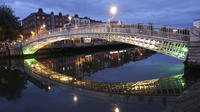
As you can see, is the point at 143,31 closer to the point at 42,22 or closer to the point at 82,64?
the point at 82,64

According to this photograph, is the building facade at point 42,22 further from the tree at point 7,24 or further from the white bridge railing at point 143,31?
the white bridge railing at point 143,31

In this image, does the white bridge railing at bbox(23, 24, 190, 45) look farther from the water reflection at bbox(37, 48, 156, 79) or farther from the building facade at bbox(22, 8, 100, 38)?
the building facade at bbox(22, 8, 100, 38)

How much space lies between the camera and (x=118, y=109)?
541cm

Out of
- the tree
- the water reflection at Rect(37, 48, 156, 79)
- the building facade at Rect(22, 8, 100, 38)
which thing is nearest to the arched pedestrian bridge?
the water reflection at Rect(37, 48, 156, 79)

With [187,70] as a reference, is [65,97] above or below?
below

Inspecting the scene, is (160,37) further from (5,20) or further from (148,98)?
(5,20)

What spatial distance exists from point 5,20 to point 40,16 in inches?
867

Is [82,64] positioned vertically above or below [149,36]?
below

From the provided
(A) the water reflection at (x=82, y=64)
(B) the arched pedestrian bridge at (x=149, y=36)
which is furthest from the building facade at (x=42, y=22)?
(B) the arched pedestrian bridge at (x=149, y=36)

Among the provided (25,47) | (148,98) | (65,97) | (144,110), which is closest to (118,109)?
(144,110)

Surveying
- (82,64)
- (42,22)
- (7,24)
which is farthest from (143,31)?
(42,22)

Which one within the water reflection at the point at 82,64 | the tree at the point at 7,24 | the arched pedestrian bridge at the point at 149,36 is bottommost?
the water reflection at the point at 82,64

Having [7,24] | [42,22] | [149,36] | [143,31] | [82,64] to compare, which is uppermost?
[42,22]

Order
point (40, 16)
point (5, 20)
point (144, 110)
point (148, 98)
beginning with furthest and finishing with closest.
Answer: point (40, 16) → point (5, 20) → point (148, 98) → point (144, 110)
